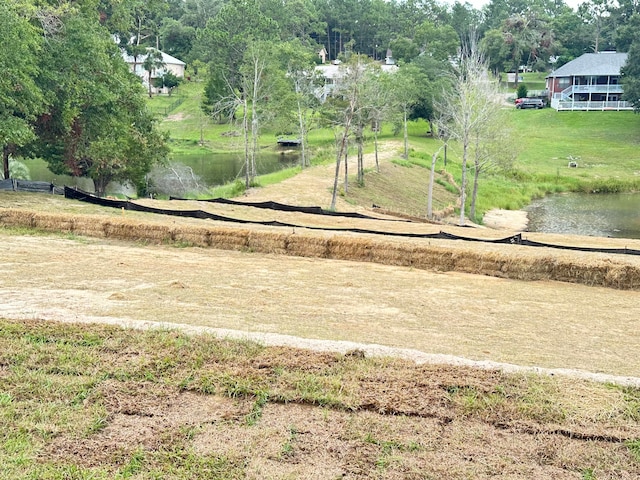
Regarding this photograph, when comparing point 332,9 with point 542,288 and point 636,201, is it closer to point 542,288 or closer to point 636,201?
point 636,201

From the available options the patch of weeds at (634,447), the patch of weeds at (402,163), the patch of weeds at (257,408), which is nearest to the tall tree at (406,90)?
the patch of weeds at (402,163)

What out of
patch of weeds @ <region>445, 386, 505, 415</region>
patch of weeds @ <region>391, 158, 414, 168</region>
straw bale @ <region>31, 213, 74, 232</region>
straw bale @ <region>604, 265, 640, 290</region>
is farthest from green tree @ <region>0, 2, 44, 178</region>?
patch of weeds @ <region>391, 158, 414, 168</region>

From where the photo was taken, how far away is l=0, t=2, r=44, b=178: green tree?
24125 mm

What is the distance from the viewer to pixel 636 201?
48312 millimetres

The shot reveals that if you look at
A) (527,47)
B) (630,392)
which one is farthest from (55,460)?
(527,47)

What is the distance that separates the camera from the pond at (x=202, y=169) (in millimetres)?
42875

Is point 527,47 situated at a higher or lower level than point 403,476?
higher

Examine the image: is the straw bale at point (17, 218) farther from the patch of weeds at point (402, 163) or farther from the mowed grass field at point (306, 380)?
the patch of weeds at point (402, 163)

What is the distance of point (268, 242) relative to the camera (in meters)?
19.8

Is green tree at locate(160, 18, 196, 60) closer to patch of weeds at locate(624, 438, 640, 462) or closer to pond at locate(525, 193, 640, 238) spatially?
pond at locate(525, 193, 640, 238)

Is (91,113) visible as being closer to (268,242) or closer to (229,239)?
(229,239)

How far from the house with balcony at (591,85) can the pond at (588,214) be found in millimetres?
33491

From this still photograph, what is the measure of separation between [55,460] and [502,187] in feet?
158

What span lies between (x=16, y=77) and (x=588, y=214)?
34.1 metres
